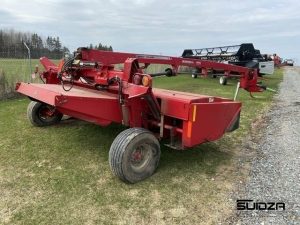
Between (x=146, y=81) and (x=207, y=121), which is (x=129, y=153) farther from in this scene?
(x=207, y=121)

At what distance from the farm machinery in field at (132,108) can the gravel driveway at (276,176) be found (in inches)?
30.3

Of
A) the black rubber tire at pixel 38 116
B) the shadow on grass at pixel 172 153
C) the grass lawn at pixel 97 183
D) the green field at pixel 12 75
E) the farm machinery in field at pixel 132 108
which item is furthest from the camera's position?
the green field at pixel 12 75

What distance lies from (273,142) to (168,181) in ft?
8.72

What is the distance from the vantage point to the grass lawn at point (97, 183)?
11.6 feet

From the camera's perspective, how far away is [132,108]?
452 cm

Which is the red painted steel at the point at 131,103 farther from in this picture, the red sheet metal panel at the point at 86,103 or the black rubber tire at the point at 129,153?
the black rubber tire at the point at 129,153

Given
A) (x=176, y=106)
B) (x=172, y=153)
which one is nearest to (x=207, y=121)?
(x=176, y=106)

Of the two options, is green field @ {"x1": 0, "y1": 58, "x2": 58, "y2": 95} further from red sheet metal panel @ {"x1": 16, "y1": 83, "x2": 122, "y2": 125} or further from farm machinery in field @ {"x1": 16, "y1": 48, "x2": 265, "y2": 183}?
red sheet metal panel @ {"x1": 16, "y1": 83, "x2": 122, "y2": 125}

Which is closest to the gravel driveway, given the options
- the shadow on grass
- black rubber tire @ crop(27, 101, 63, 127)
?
the shadow on grass

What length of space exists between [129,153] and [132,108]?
69 cm

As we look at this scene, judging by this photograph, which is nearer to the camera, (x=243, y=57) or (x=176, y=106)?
(x=176, y=106)

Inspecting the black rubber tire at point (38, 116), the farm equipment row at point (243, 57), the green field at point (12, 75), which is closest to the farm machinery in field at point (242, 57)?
the farm equipment row at point (243, 57)

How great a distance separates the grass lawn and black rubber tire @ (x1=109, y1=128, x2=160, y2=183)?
13 cm

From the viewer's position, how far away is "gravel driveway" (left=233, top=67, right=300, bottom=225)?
11.8 feet
